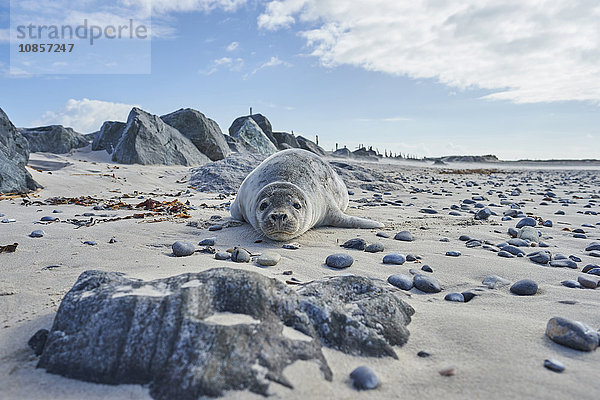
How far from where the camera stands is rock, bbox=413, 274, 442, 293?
8.31 feet

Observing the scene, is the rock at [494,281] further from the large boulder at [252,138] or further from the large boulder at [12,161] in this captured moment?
the large boulder at [252,138]

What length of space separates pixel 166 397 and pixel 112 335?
0.34 m

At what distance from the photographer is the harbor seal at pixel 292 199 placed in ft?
12.9

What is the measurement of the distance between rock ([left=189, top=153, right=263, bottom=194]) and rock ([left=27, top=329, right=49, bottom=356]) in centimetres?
751

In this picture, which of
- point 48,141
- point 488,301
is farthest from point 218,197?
point 48,141

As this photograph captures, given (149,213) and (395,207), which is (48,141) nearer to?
(149,213)

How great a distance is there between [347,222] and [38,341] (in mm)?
3668

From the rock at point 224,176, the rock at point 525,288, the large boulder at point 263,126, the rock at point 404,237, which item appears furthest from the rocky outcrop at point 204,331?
the large boulder at point 263,126

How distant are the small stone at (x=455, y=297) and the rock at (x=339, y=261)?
2.74 ft

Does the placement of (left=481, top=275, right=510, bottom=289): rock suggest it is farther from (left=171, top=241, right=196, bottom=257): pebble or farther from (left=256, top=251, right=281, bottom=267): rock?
(left=171, top=241, right=196, bottom=257): pebble

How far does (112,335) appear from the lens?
4.79 ft

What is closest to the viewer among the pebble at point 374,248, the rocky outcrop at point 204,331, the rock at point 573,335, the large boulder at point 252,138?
the rocky outcrop at point 204,331

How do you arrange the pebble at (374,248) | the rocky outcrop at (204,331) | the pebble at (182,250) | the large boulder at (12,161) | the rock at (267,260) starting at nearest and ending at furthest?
the rocky outcrop at (204,331) → the rock at (267,260) → the pebble at (182,250) → the pebble at (374,248) → the large boulder at (12,161)

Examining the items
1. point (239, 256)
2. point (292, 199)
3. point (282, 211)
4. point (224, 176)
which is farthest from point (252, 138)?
point (239, 256)
